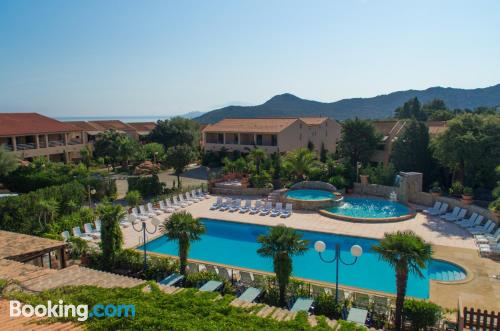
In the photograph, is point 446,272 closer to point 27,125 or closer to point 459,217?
Answer: point 459,217

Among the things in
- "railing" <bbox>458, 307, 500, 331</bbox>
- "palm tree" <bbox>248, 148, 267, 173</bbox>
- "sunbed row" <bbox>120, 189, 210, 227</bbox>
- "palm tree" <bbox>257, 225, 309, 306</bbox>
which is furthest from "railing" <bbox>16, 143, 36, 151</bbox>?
"railing" <bbox>458, 307, 500, 331</bbox>

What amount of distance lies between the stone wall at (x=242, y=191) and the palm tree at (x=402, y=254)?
1713 centimetres

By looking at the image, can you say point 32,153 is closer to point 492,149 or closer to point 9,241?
point 9,241

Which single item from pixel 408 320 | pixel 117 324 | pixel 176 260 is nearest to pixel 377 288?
pixel 408 320

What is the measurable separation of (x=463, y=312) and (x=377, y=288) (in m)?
4.12

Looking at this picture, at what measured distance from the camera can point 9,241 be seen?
1288 cm

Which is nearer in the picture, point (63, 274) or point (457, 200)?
point (63, 274)

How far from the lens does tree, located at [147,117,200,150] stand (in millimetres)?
48406

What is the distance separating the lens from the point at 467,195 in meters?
20.6

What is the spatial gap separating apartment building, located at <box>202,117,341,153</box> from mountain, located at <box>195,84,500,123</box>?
117 m

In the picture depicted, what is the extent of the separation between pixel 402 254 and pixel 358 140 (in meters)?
25.0

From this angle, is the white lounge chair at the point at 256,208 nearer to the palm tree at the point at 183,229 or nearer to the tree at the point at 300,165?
the tree at the point at 300,165

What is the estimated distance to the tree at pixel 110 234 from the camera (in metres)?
13.7

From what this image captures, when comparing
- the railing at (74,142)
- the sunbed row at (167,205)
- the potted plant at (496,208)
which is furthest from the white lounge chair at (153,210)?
the railing at (74,142)
